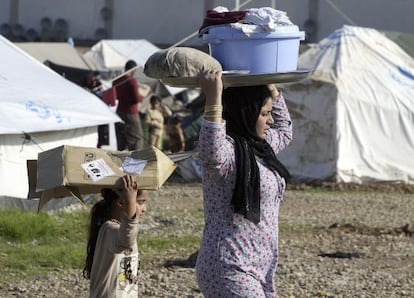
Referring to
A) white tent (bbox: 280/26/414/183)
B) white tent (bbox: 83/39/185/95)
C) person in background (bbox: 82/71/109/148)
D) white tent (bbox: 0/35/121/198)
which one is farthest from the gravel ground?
white tent (bbox: 83/39/185/95)

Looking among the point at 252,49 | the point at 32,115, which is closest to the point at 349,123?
the point at 32,115

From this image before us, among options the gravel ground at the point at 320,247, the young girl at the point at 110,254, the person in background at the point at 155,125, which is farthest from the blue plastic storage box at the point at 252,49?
the person in background at the point at 155,125

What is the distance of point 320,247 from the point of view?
1050 cm

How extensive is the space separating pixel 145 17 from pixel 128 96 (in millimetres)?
27697

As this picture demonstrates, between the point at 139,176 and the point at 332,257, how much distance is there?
18.5 ft

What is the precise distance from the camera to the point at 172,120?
19.0m

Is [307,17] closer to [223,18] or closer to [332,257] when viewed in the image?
[332,257]

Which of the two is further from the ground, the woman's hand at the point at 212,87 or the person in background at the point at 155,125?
the woman's hand at the point at 212,87

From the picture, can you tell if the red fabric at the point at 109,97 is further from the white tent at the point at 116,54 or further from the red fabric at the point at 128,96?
the white tent at the point at 116,54

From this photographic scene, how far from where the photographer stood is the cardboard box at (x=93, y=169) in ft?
14.5

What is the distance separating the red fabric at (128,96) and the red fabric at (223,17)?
469 inches

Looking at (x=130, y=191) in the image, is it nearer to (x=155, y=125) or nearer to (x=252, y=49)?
(x=252, y=49)

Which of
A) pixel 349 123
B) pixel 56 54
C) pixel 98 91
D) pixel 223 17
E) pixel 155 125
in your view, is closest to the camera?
pixel 223 17

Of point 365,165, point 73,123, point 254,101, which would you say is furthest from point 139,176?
point 365,165
